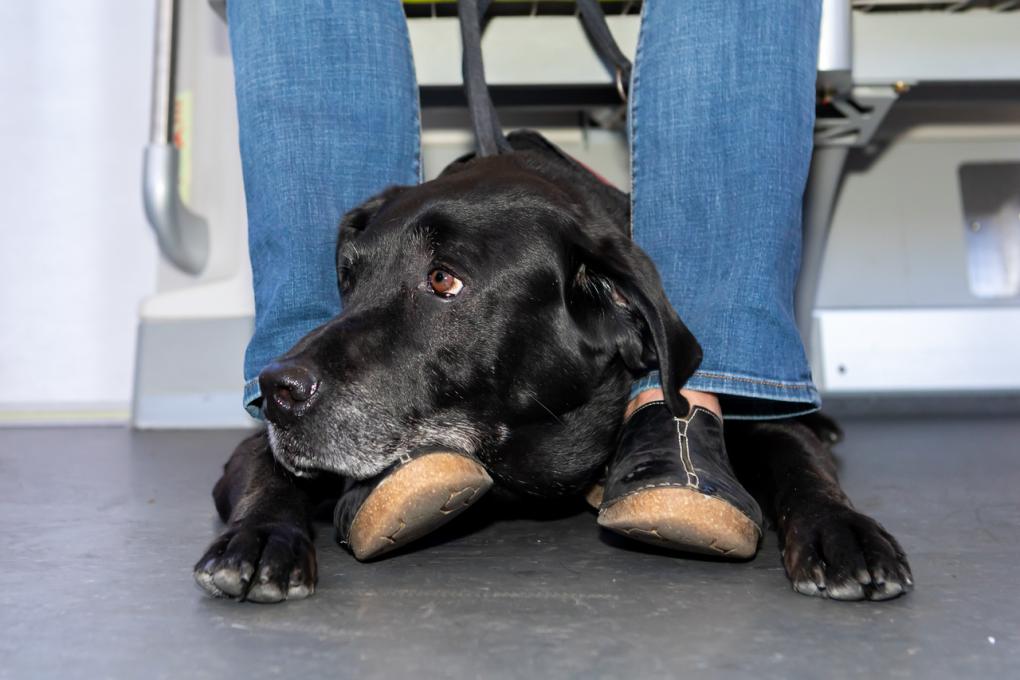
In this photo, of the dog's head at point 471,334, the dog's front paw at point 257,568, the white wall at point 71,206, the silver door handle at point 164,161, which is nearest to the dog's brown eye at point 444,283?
the dog's head at point 471,334

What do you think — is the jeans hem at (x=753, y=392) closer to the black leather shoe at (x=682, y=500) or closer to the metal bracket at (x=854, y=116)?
the black leather shoe at (x=682, y=500)

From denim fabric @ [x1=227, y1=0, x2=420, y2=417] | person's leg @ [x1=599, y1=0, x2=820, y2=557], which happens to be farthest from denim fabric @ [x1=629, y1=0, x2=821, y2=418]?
denim fabric @ [x1=227, y1=0, x2=420, y2=417]

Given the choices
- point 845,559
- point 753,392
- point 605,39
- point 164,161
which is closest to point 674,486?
point 845,559

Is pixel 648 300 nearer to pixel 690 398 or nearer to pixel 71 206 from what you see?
pixel 690 398

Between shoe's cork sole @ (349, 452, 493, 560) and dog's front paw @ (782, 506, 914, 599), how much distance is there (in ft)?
1.37

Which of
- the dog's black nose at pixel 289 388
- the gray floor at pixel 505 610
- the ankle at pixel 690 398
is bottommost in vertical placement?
the gray floor at pixel 505 610

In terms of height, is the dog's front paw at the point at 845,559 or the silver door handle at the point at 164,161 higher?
the silver door handle at the point at 164,161

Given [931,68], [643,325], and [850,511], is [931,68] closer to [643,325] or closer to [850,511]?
[643,325]

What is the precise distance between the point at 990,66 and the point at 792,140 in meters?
0.94

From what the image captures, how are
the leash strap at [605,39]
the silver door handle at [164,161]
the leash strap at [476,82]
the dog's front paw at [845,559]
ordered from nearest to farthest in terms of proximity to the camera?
the dog's front paw at [845,559]
the leash strap at [476,82]
the leash strap at [605,39]
the silver door handle at [164,161]

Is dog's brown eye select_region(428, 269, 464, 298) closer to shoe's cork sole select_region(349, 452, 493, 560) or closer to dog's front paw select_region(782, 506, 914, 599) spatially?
shoe's cork sole select_region(349, 452, 493, 560)

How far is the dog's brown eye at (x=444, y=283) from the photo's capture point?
1438 mm

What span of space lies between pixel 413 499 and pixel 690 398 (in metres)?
0.48

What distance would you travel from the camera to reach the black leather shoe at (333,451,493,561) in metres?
1.25
